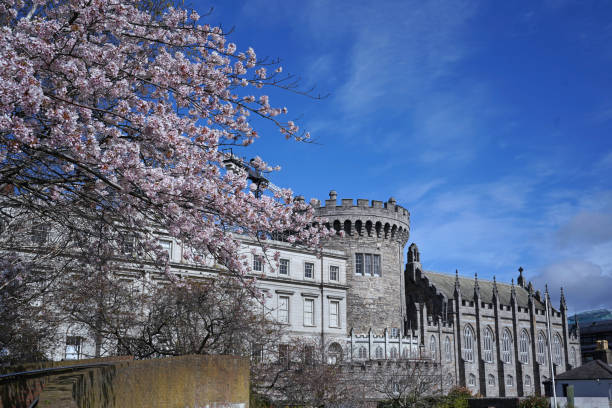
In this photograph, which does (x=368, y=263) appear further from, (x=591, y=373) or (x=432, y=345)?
(x=591, y=373)

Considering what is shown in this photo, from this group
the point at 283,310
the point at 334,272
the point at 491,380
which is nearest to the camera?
the point at 283,310

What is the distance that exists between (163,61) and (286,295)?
38764 mm

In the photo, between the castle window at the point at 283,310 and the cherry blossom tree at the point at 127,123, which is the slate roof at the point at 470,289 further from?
the cherry blossom tree at the point at 127,123

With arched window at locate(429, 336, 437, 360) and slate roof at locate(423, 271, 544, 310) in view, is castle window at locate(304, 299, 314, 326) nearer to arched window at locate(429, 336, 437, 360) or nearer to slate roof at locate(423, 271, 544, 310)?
arched window at locate(429, 336, 437, 360)

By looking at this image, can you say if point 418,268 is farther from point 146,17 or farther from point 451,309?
point 146,17

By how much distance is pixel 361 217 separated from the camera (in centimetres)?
5731

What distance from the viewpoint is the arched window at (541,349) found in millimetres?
72938

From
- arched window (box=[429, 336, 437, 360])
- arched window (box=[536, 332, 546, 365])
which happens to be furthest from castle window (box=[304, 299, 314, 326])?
arched window (box=[536, 332, 546, 365])

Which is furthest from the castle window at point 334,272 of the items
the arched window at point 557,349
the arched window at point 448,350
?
the arched window at point 557,349

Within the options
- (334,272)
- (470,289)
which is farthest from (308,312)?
(470,289)

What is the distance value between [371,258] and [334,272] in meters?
5.01

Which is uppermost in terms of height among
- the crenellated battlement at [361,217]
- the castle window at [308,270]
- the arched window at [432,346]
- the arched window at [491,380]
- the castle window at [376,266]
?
the crenellated battlement at [361,217]

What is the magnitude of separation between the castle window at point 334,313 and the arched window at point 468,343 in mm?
18539

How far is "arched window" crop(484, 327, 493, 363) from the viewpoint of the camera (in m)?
67.1
